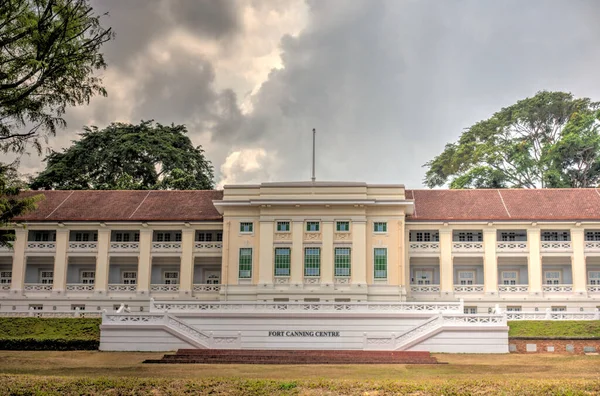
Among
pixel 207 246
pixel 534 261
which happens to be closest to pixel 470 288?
pixel 534 261

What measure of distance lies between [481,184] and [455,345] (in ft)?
75.4

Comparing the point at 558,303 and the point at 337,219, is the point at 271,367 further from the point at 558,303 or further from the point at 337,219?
the point at 558,303

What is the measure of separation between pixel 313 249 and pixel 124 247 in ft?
32.3

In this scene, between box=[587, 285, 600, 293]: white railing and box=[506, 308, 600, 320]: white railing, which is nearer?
box=[506, 308, 600, 320]: white railing

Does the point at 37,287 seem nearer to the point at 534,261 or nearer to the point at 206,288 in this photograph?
the point at 206,288

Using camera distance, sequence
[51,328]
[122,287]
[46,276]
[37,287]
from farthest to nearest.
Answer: [46,276] → [37,287] → [122,287] → [51,328]

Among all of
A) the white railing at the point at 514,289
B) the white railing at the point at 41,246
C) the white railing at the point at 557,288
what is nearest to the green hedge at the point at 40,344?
the white railing at the point at 41,246

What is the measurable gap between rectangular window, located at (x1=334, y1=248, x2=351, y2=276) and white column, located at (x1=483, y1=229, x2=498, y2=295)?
674cm

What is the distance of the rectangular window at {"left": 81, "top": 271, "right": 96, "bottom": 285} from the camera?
128 feet

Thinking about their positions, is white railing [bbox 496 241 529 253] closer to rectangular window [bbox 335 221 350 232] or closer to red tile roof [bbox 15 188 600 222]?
red tile roof [bbox 15 188 600 222]

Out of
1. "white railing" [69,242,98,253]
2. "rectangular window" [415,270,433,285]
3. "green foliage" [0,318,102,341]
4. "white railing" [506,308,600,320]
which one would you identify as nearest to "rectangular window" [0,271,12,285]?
"white railing" [69,242,98,253]

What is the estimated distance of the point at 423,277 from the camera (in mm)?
37531

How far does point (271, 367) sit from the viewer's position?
924 inches

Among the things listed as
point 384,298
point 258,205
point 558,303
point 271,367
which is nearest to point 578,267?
point 558,303
